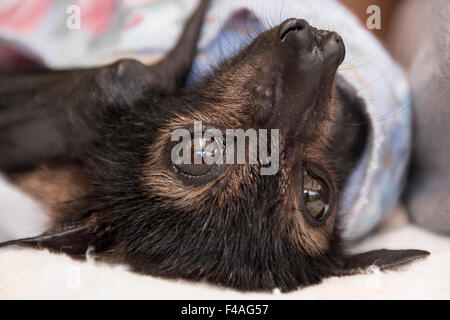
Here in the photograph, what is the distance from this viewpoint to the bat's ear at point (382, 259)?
4.00 feet

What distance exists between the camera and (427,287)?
3.77 feet

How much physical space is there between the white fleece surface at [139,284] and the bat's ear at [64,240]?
0.08 feet

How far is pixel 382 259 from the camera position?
125 cm

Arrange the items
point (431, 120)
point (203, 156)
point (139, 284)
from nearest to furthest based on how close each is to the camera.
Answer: point (139, 284), point (203, 156), point (431, 120)

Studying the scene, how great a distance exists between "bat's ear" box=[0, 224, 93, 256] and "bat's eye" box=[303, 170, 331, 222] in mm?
601

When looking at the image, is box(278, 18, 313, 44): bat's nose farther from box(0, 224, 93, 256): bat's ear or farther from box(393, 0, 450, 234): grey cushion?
box(0, 224, 93, 256): bat's ear

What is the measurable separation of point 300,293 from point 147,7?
1.24m

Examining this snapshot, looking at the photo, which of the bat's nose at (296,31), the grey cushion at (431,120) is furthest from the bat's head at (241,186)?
the grey cushion at (431,120)

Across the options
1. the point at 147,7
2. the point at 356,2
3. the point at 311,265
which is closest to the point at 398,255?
the point at 311,265

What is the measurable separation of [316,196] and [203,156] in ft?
1.11

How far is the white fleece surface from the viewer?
3.47 ft
